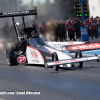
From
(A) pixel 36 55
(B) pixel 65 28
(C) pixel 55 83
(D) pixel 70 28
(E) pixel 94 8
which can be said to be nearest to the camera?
(C) pixel 55 83

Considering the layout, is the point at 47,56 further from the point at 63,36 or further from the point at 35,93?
the point at 63,36

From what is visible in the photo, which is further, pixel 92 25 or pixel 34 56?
pixel 92 25

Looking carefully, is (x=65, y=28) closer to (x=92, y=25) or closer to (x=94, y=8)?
(x=92, y=25)

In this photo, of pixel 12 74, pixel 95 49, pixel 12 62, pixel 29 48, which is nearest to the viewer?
→ pixel 12 74

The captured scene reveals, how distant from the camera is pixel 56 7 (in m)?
26.7

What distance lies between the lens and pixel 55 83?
28.4 feet

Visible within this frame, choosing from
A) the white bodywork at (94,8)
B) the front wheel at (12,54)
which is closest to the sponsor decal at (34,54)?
the front wheel at (12,54)

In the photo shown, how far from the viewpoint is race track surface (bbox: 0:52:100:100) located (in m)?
7.03

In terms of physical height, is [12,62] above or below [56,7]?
below

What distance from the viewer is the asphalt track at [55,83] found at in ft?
23.1

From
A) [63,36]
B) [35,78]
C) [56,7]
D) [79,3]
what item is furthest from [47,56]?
[56,7]

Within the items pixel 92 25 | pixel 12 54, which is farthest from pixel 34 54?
pixel 92 25

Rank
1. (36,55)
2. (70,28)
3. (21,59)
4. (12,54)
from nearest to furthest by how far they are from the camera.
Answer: (36,55)
(21,59)
(12,54)
(70,28)

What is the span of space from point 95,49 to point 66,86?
8612 millimetres
